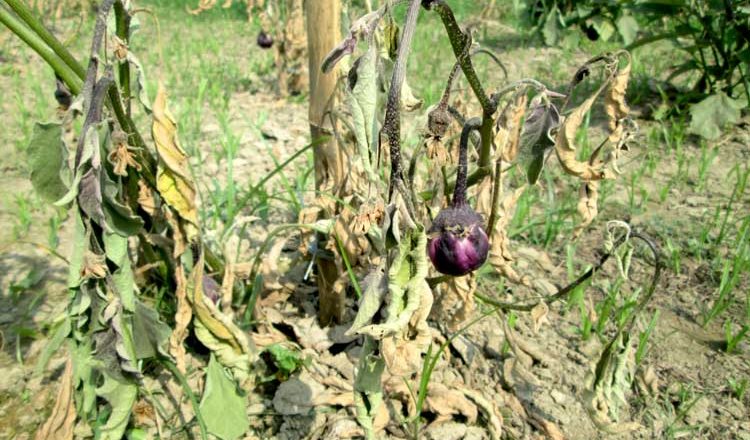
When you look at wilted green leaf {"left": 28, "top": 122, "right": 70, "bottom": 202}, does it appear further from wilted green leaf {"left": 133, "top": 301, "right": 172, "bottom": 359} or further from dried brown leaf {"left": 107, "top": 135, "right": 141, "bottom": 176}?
wilted green leaf {"left": 133, "top": 301, "right": 172, "bottom": 359}

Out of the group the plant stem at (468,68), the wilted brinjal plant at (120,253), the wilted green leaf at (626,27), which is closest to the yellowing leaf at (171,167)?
the wilted brinjal plant at (120,253)

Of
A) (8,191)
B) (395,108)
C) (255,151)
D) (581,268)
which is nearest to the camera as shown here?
(395,108)

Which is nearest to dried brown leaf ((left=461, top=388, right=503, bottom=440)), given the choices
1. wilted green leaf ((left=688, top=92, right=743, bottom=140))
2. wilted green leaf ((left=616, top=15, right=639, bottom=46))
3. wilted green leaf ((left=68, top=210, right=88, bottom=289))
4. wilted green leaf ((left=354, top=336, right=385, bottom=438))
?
wilted green leaf ((left=354, top=336, right=385, bottom=438))

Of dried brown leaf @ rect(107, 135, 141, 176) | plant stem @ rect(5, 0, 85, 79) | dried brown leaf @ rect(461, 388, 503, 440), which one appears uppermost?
plant stem @ rect(5, 0, 85, 79)

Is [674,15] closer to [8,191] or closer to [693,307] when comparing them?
[693,307]

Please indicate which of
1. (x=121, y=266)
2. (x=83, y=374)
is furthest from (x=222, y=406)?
(x=121, y=266)

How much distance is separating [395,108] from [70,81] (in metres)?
0.72

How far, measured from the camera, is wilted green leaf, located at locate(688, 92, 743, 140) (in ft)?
8.86

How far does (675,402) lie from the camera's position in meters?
1.52

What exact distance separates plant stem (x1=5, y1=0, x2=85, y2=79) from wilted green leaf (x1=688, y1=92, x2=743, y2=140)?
8.48ft

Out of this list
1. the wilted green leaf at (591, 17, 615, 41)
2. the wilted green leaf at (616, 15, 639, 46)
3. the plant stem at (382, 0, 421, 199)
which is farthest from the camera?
the wilted green leaf at (591, 17, 615, 41)

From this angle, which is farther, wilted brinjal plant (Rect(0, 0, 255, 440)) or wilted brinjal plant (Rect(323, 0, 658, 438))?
wilted brinjal plant (Rect(0, 0, 255, 440))

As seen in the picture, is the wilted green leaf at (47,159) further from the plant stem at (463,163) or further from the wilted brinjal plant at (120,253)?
the plant stem at (463,163)

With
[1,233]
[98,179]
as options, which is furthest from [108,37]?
[1,233]
